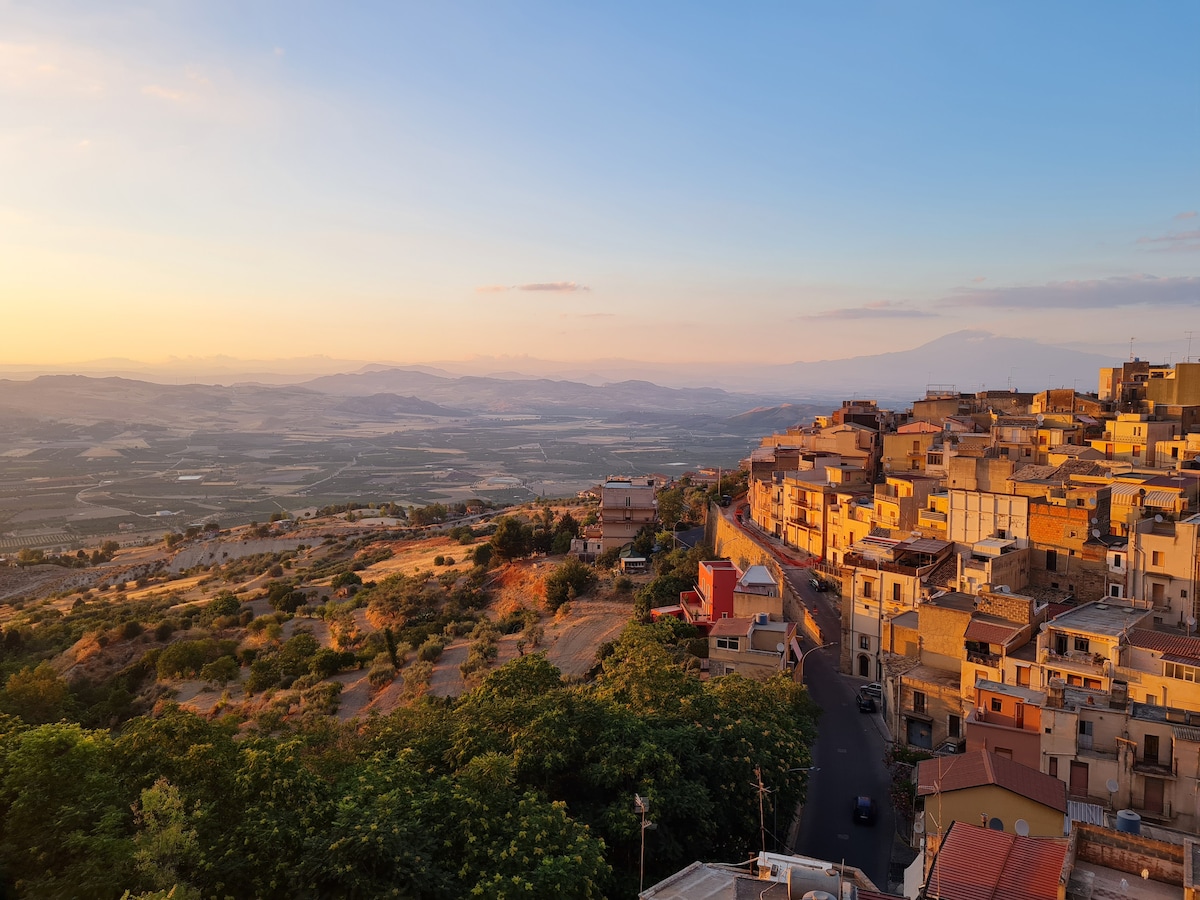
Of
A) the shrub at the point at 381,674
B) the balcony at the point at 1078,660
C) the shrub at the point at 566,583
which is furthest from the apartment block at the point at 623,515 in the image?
the balcony at the point at 1078,660

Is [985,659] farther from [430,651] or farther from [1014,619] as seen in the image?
[430,651]

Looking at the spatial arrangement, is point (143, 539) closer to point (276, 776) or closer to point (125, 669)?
point (125, 669)

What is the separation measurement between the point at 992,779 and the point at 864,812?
13.5 ft

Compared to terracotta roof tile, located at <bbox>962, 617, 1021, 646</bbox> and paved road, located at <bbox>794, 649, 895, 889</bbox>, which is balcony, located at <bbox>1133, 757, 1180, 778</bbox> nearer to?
terracotta roof tile, located at <bbox>962, 617, 1021, 646</bbox>

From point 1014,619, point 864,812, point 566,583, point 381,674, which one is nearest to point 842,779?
point 864,812

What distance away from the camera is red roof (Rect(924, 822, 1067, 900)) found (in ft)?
31.3

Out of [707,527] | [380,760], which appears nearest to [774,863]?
[380,760]

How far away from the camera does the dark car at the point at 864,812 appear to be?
1738 cm

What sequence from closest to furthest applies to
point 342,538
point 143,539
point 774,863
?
point 774,863, point 342,538, point 143,539

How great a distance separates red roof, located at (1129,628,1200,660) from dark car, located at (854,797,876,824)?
8019 millimetres

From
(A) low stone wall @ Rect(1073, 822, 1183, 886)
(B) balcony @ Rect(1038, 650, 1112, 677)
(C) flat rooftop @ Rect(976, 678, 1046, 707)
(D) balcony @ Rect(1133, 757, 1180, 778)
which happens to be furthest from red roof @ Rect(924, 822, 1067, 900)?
(B) balcony @ Rect(1038, 650, 1112, 677)

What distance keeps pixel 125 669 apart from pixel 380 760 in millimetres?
24405

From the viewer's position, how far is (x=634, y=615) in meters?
33.3

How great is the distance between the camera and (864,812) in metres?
17.4
